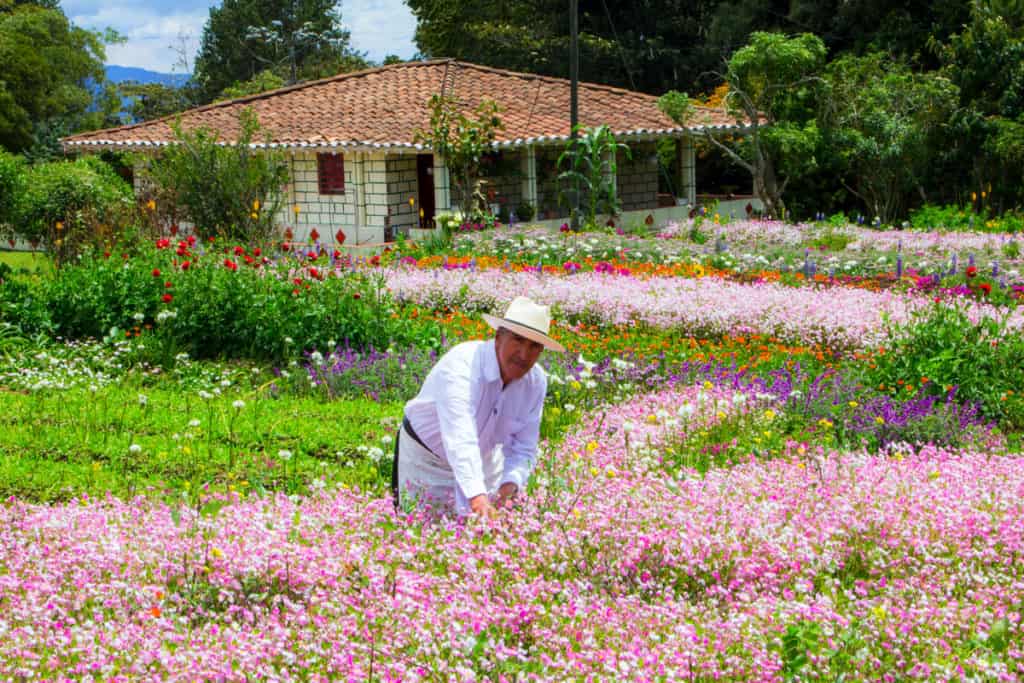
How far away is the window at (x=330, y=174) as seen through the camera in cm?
2728

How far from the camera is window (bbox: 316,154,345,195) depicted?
27281mm

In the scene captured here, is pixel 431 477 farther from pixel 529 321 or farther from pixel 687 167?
→ pixel 687 167

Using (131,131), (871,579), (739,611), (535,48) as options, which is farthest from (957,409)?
(535,48)

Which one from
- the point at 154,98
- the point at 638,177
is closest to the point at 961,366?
the point at 638,177

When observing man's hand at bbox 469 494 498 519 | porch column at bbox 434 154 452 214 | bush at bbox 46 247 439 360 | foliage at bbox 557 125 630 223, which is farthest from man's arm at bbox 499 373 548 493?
porch column at bbox 434 154 452 214

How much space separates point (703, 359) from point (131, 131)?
2393 centimetres

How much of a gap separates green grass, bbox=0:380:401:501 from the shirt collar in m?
1.30

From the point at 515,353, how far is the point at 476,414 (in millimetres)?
326

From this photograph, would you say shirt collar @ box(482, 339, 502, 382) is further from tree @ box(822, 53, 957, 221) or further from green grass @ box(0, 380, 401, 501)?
tree @ box(822, 53, 957, 221)

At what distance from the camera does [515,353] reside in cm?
478

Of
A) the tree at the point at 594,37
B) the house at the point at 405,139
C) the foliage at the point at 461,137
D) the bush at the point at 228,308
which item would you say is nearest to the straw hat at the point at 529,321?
the bush at the point at 228,308

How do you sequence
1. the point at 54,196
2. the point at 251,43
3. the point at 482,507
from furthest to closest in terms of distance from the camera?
the point at 251,43 → the point at 54,196 → the point at 482,507

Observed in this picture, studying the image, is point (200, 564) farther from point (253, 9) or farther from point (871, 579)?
point (253, 9)

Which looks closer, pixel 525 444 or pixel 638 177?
pixel 525 444
